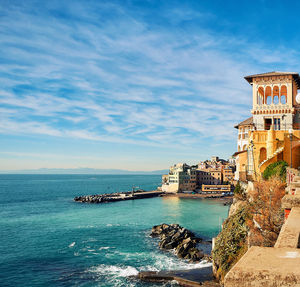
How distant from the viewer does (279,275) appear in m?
A: 3.22

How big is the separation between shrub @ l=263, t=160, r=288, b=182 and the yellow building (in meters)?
1.90

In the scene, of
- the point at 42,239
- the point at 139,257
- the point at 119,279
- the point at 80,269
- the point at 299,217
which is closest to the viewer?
the point at 299,217

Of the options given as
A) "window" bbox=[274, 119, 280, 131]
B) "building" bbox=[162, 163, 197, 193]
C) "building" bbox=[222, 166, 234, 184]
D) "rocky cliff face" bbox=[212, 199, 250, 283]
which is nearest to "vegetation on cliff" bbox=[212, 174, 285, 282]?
"rocky cliff face" bbox=[212, 199, 250, 283]

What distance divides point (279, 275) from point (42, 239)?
4860 cm

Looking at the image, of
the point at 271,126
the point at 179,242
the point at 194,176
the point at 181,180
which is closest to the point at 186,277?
the point at 179,242

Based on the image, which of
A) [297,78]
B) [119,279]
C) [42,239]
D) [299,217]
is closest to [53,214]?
[42,239]

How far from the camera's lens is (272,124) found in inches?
1572

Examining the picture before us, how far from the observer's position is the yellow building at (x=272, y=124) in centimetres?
3647

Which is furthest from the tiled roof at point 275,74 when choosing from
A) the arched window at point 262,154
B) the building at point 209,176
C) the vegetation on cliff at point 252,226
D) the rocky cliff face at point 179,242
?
the building at point 209,176

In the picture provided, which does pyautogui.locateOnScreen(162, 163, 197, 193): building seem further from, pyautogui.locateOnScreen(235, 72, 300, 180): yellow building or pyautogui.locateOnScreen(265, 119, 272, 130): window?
pyautogui.locateOnScreen(265, 119, 272, 130): window

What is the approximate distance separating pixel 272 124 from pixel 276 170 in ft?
32.7

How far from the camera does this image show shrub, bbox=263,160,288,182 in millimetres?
31178

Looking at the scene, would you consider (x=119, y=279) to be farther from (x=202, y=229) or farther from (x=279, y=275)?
(x=279, y=275)

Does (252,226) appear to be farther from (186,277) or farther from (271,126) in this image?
(271,126)
